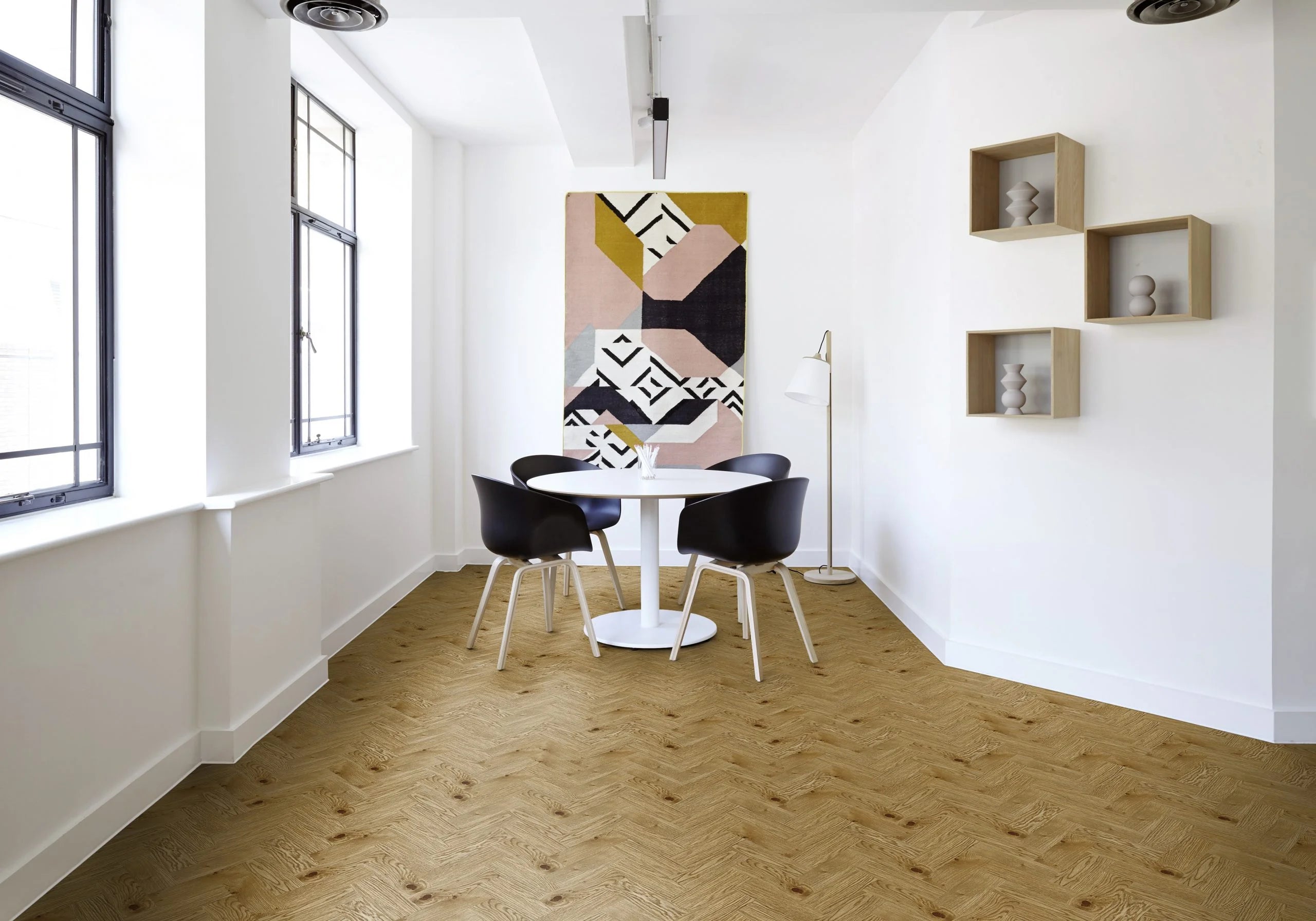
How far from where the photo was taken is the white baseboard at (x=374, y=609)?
400 cm

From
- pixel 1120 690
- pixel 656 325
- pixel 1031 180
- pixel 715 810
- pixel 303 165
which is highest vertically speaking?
pixel 303 165

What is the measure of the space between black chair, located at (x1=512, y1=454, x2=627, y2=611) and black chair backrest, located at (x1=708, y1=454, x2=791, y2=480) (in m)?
0.67

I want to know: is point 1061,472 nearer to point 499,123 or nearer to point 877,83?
point 877,83

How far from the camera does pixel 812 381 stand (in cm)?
536

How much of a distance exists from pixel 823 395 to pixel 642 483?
184 cm

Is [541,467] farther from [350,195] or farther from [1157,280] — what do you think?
[1157,280]

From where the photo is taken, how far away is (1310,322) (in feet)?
9.69

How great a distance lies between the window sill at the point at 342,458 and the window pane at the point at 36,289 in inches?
40.0

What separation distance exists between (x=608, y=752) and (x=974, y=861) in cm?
122

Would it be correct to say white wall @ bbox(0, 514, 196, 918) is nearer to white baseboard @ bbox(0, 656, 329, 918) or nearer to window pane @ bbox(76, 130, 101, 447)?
white baseboard @ bbox(0, 656, 329, 918)

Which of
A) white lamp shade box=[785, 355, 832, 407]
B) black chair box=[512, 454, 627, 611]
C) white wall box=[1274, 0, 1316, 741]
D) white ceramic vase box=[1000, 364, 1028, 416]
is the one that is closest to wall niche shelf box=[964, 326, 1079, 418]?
white ceramic vase box=[1000, 364, 1028, 416]

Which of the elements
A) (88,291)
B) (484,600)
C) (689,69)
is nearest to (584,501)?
(484,600)

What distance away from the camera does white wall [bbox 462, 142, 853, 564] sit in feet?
19.3

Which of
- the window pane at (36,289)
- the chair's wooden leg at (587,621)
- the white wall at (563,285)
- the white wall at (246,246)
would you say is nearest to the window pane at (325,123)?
the white wall at (563,285)
